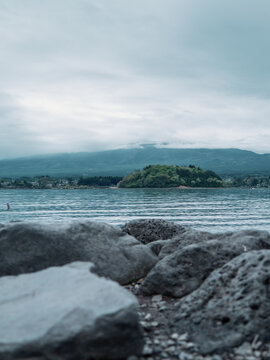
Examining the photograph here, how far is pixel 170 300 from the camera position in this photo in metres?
8.53

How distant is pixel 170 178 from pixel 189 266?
14366 cm

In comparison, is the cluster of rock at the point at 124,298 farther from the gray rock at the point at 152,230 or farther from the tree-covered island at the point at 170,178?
the tree-covered island at the point at 170,178

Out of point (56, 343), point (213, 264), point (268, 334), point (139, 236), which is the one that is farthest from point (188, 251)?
point (139, 236)

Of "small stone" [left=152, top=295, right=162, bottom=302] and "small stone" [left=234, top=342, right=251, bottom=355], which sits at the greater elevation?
"small stone" [left=234, top=342, right=251, bottom=355]

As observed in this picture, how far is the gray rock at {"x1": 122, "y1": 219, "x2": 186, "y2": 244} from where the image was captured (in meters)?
16.0

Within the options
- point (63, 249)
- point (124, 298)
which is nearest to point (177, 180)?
point (63, 249)

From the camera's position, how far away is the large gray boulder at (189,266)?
8.66 metres

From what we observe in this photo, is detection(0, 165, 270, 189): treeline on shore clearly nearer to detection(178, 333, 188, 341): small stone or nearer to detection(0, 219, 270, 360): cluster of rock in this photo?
detection(0, 219, 270, 360): cluster of rock

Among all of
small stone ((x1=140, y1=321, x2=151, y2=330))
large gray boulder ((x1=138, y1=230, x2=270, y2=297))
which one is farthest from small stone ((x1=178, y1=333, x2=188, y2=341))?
large gray boulder ((x1=138, y1=230, x2=270, y2=297))

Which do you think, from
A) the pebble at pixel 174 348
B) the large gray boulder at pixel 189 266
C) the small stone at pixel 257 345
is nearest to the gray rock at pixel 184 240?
the large gray boulder at pixel 189 266

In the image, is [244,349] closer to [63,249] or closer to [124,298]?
[124,298]

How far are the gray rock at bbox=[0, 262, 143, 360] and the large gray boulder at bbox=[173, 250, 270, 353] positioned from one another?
132 centimetres

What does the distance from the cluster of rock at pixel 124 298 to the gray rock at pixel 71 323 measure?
13mm

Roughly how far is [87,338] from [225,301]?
269cm
